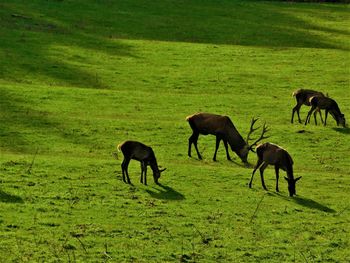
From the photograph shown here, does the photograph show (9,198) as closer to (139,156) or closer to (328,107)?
(139,156)

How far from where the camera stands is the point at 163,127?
36.7 meters

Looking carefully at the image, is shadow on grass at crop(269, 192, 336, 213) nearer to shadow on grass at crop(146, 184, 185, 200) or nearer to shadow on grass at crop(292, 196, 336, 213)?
shadow on grass at crop(292, 196, 336, 213)

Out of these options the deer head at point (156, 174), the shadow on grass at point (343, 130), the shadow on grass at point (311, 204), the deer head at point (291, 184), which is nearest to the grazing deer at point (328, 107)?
the shadow on grass at point (343, 130)

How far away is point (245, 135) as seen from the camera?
35.6 m

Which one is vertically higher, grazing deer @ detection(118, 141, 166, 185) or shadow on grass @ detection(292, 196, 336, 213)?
grazing deer @ detection(118, 141, 166, 185)

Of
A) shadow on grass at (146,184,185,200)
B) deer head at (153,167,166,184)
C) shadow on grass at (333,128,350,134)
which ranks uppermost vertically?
deer head at (153,167,166,184)

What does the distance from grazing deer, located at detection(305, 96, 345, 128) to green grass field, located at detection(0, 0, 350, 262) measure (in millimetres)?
891

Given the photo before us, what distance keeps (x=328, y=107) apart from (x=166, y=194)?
1410 cm

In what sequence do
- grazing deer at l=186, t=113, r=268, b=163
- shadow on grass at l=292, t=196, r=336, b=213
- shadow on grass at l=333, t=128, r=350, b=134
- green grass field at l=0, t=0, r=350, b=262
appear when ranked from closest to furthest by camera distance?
green grass field at l=0, t=0, r=350, b=262 < shadow on grass at l=292, t=196, r=336, b=213 < grazing deer at l=186, t=113, r=268, b=163 < shadow on grass at l=333, t=128, r=350, b=134

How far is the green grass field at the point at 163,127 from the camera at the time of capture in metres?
22.3

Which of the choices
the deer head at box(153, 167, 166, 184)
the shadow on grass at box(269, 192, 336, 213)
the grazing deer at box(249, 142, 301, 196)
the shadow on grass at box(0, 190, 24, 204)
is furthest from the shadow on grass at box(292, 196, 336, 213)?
the shadow on grass at box(0, 190, 24, 204)

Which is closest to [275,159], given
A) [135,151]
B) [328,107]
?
[135,151]

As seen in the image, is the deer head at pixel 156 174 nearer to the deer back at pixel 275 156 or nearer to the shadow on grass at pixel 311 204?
the deer back at pixel 275 156

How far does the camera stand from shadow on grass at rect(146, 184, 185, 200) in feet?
85.6
